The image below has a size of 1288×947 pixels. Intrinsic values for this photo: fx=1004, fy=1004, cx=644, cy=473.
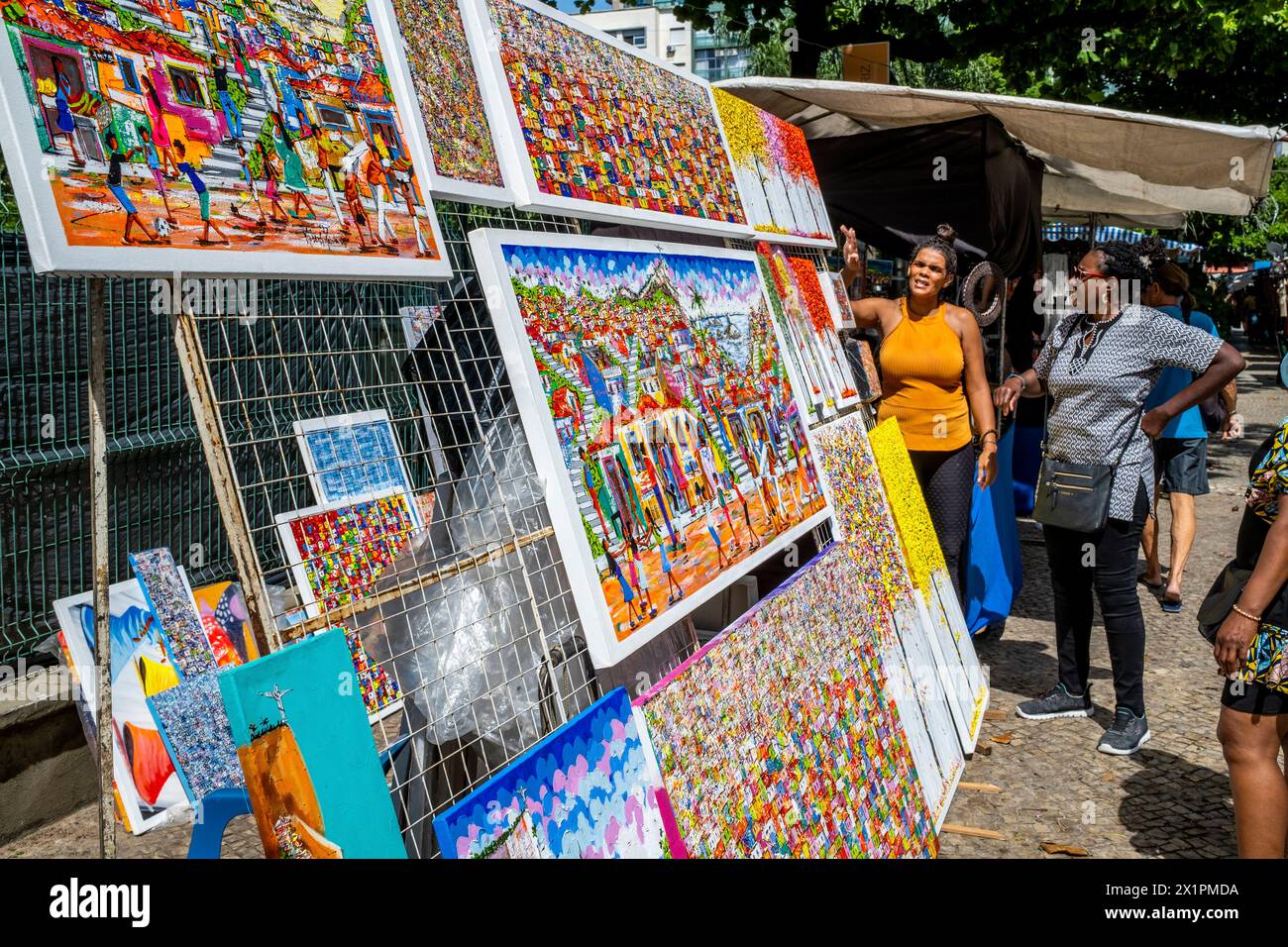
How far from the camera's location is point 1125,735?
13.8 ft

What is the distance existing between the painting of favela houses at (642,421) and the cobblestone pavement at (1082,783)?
1.69m

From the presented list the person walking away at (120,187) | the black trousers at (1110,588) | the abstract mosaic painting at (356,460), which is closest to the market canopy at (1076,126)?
the black trousers at (1110,588)

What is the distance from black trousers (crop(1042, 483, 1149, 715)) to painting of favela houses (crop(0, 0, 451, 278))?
3208mm

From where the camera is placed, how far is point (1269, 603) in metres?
2.54

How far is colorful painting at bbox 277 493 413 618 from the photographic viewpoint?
14.2 ft

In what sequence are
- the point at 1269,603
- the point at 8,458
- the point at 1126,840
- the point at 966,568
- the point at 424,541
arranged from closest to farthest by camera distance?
the point at 424,541, the point at 1269,603, the point at 1126,840, the point at 8,458, the point at 966,568

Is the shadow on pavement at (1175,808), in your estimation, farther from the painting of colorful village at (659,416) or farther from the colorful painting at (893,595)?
the painting of colorful village at (659,416)

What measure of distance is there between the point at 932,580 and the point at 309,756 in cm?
318

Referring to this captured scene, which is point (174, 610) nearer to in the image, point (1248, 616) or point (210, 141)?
point (210, 141)

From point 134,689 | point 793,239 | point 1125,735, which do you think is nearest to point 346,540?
point 134,689

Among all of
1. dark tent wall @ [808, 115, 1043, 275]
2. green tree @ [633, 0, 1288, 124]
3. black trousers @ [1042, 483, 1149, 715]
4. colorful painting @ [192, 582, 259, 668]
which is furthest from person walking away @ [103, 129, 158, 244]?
green tree @ [633, 0, 1288, 124]

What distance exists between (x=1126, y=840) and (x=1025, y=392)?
80.1 inches
